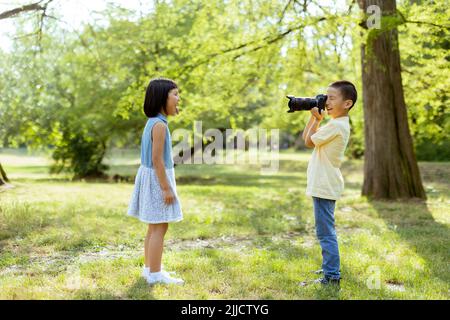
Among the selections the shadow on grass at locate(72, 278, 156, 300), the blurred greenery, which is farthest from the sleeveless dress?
the blurred greenery

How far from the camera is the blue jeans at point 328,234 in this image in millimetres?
3934

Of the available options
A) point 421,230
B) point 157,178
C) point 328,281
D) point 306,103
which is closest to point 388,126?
point 421,230

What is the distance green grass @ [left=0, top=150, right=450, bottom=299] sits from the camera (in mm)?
3723

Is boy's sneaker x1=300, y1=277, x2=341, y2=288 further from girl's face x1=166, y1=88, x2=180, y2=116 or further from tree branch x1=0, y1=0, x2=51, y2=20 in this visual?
tree branch x1=0, y1=0, x2=51, y2=20

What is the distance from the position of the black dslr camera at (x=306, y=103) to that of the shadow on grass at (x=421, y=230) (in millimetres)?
1846

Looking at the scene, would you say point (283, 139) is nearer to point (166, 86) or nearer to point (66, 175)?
point (66, 175)

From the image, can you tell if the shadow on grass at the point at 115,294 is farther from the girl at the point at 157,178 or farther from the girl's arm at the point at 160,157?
the girl's arm at the point at 160,157

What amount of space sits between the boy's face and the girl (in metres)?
1.26

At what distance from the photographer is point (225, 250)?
525cm
